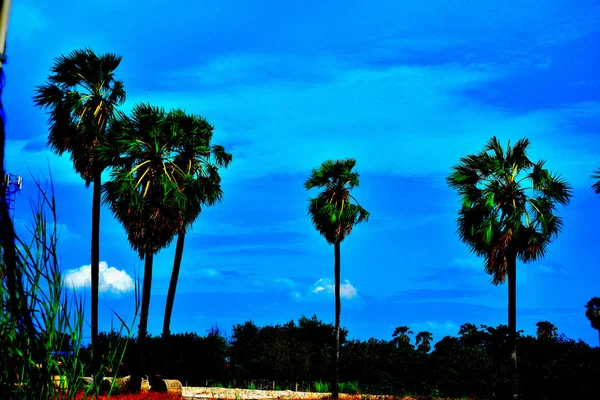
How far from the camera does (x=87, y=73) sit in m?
34.8

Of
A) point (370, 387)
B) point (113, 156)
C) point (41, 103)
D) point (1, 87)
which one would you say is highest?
point (41, 103)

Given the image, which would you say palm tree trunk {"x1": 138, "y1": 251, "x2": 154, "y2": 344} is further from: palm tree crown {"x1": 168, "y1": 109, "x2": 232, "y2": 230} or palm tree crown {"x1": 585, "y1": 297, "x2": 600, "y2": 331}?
palm tree crown {"x1": 585, "y1": 297, "x2": 600, "y2": 331}

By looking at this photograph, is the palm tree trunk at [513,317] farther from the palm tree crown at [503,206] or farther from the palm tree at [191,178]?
the palm tree at [191,178]

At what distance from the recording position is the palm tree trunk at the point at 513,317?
91.8 feet

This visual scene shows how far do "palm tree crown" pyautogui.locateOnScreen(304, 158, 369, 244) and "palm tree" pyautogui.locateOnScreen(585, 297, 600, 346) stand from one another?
15.2 metres

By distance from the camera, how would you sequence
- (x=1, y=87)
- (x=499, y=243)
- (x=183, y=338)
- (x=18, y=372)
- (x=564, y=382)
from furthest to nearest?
(x=183, y=338)
(x=499, y=243)
(x=564, y=382)
(x=18, y=372)
(x=1, y=87)

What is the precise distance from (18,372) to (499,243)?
26120 mm

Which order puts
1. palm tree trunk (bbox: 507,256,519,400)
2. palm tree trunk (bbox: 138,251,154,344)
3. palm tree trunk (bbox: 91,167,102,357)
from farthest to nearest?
palm tree trunk (bbox: 91,167,102,357), palm tree trunk (bbox: 138,251,154,344), palm tree trunk (bbox: 507,256,519,400)

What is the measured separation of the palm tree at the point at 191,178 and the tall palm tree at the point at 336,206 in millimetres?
7197

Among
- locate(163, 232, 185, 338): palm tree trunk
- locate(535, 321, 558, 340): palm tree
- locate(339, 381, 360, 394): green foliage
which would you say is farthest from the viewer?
locate(535, 321, 558, 340): palm tree

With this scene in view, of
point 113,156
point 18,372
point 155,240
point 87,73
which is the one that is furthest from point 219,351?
point 18,372

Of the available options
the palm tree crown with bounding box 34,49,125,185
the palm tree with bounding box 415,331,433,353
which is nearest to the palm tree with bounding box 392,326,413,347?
the palm tree with bounding box 415,331,433,353

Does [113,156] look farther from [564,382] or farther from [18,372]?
[18,372]

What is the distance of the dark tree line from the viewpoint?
28156 mm
